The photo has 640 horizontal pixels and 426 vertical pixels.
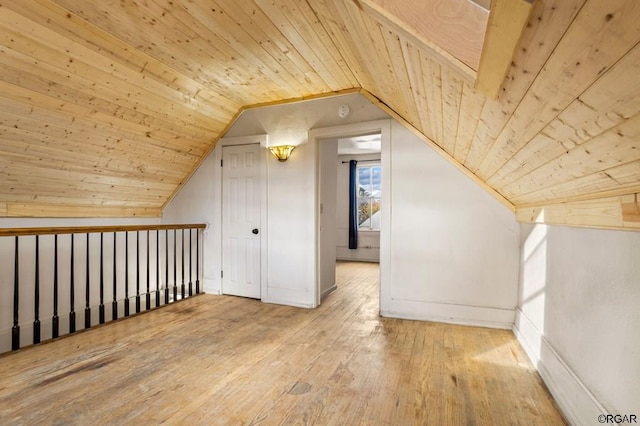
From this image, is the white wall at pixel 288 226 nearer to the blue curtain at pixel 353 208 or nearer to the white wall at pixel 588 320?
the white wall at pixel 588 320

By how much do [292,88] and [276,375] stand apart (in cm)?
283

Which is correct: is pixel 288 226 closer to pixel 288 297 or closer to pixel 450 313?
pixel 288 297

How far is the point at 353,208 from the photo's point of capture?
7398mm

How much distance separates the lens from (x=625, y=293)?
140 cm

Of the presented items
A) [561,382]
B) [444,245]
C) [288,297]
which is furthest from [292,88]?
[561,382]

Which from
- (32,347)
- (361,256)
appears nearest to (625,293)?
(32,347)

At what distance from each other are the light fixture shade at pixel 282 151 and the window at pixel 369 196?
13.2ft

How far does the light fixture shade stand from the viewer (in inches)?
149

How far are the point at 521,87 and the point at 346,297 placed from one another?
A: 140 inches

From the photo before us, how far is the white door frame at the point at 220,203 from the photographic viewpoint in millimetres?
4016

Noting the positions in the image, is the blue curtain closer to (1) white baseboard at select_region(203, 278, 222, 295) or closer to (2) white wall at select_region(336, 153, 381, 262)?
(2) white wall at select_region(336, 153, 381, 262)

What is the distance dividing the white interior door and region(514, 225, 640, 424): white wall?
3047mm

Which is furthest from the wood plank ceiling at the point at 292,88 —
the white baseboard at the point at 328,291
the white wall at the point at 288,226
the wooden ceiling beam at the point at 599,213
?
the white baseboard at the point at 328,291

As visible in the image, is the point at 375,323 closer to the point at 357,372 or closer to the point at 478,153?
the point at 357,372
